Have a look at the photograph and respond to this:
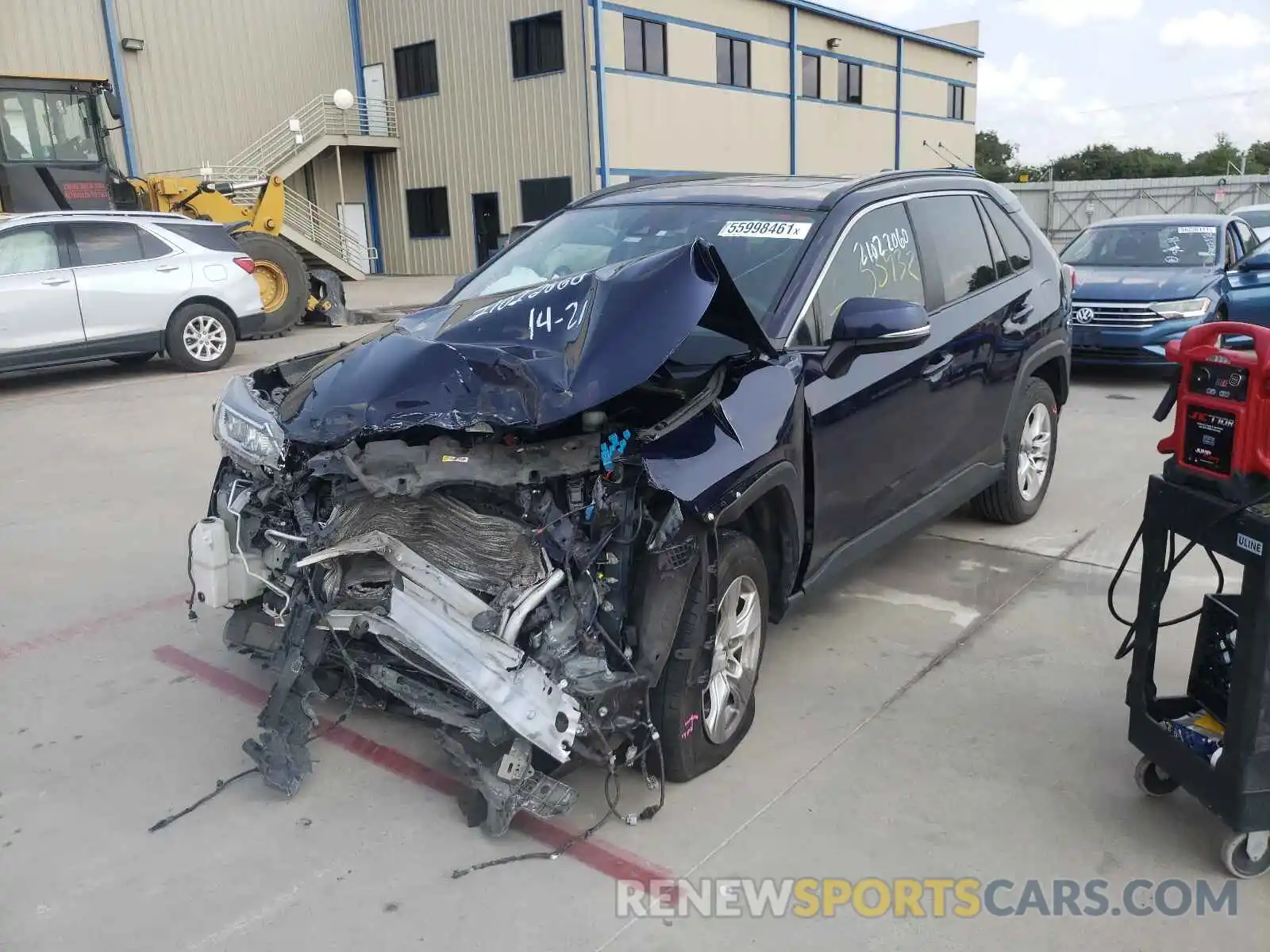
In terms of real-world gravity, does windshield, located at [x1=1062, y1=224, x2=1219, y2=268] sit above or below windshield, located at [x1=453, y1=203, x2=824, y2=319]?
below

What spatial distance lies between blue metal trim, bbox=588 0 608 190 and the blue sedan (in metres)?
14.5

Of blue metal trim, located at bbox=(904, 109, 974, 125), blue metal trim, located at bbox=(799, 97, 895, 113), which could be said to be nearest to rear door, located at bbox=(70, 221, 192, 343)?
blue metal trim, located at bbox=(799, 97, 895, 113)

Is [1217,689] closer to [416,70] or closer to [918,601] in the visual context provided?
[918,601]

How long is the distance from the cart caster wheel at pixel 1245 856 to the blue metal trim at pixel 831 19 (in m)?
23.9

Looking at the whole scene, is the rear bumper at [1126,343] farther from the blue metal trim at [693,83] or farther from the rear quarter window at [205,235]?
the blue metal trim at [693,83]

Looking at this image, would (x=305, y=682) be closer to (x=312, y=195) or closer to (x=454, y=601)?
(x=454, y=601)

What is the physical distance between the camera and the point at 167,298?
10.9m

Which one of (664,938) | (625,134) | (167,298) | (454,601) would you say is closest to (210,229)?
(167,298)

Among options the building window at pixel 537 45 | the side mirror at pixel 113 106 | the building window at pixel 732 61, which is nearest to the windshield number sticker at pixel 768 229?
the side mirror at pixel 113 106

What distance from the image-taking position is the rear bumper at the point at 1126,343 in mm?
9719

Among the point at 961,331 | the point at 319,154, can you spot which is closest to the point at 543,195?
the point at 319,154

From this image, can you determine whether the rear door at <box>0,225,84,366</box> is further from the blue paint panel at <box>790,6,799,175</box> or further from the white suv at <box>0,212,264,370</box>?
the blue paint panel at <box>790,6,799,175</box>

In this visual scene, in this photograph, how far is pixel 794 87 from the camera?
2961cm

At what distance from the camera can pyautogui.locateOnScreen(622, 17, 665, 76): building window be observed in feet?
81.0
